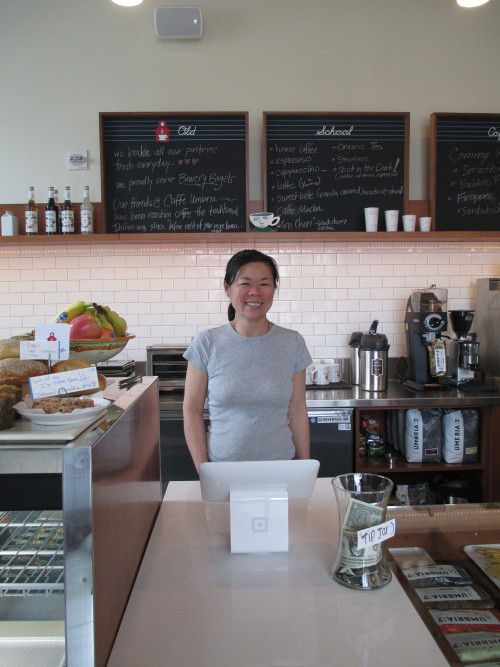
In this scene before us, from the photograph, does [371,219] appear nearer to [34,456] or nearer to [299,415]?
[299,415]

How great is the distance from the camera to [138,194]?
344cm

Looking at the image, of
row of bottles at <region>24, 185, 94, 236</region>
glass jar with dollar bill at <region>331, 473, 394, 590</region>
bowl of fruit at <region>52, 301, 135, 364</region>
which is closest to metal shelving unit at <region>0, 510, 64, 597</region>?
bowl of fruit at <region>52, 301, 135, 364</region>

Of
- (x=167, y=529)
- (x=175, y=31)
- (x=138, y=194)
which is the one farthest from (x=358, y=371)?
(x=175, y=31)

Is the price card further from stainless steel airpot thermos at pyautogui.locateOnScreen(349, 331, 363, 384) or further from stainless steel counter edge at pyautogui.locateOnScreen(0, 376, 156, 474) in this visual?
stainless steel airpot thermos at pyautogui.locateOnScreen(349, 331, 363, 384)

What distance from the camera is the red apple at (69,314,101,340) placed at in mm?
1253

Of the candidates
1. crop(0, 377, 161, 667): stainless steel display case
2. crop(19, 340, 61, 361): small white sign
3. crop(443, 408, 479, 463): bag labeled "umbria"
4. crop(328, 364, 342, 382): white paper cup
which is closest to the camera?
crop(0, 377, 161, 667): stainless steel display case

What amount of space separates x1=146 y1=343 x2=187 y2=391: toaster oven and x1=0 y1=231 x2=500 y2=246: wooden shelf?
648 mm

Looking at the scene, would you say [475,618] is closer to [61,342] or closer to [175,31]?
[61,342]

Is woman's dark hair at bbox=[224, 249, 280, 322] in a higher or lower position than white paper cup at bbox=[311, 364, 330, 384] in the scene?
higher

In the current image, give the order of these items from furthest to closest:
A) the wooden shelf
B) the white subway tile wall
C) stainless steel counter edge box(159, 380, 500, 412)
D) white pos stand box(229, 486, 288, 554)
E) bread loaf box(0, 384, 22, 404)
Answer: the white subway tile wall, the wooden shelf, stainless steel counter edge box(159, 380, 500, 412), white pos stand box(229, 486, 288, 554), bread loaf box(0, 384, 22, 404)

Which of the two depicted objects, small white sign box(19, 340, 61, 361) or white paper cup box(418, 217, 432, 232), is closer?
small white sign box(19, 340, 61, 361)

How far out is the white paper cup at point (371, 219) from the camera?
3359mm

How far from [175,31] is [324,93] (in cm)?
99

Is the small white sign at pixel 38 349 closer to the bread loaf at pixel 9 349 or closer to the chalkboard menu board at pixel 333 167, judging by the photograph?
the bread loaf at pixel 9 349
